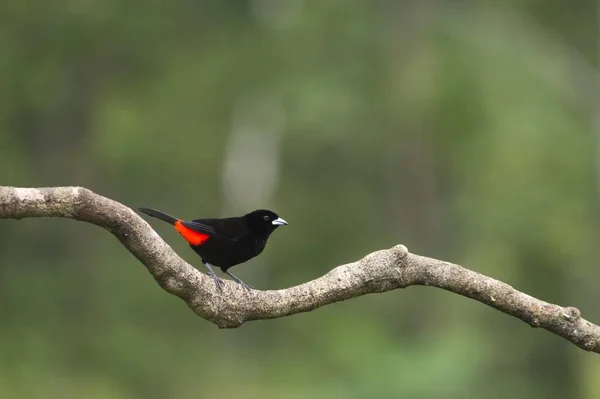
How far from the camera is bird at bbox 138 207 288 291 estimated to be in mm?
4562

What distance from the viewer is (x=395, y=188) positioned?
1825cm

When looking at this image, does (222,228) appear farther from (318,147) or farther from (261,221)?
(318,147)

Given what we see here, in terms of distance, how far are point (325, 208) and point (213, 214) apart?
297 centimetres

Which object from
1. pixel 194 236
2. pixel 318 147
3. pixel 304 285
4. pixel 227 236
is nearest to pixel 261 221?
pixel 227 236

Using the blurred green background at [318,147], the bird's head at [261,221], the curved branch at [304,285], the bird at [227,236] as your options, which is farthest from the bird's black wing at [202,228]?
the blurred green background at [318,147]

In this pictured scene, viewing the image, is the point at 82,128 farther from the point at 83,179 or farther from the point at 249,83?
the point at 249,83

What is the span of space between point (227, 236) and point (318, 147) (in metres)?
16.7

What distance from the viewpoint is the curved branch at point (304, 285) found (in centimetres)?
331

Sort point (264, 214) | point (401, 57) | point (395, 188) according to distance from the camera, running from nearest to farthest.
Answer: point (264, 214) → point (401, 57) → point (395, 188)

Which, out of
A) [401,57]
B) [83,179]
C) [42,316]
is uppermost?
[401,57]

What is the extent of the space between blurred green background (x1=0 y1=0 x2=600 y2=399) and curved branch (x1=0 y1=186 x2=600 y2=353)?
11.4m

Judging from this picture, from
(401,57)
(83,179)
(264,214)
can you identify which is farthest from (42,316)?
(264,214)

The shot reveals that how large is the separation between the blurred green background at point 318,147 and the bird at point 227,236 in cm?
1095

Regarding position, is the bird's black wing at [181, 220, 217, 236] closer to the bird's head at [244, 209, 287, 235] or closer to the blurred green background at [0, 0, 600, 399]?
the bird's head at [244, 209, 287, 235]
